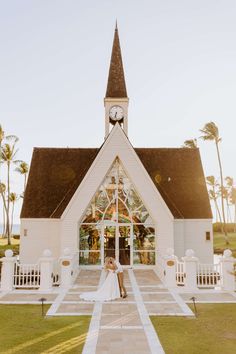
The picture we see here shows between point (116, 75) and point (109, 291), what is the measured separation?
57.5 feet

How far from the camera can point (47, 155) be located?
25.5m

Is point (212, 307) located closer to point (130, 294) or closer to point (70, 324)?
point (130, 294)

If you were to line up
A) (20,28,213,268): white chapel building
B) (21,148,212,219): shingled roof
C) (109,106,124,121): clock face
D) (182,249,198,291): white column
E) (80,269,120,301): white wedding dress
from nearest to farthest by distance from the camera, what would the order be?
(80,269,120,301): white wedding dress
(182,249,198,291): white column
(20,28,213,268): white chapel building
(21,148,212,219): shingled roof
(109,106,124,121): clock face

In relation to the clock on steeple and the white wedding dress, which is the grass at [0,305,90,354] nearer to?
the white wedding dress

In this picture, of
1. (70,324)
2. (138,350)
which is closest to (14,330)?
(70,324)

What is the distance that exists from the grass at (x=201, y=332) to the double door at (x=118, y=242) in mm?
8669

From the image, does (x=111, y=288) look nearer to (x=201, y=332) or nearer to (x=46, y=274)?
(x=46, y=274)

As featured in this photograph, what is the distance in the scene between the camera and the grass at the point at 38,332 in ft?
27.0

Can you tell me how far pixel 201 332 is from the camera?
955cm

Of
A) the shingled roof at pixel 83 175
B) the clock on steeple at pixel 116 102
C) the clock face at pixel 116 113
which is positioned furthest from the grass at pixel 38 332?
the clock face at pixel 116 113

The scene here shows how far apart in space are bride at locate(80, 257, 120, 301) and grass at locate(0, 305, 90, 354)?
7.44 ft

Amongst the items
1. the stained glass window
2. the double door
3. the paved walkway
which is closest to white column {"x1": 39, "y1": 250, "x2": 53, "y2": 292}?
the paved walkway

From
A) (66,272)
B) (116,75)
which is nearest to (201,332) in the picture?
(66,272)

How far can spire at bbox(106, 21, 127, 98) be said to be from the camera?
24906 millimetres
